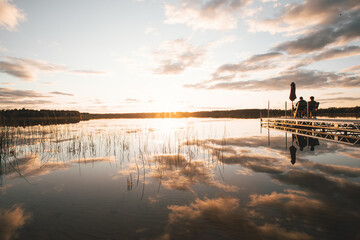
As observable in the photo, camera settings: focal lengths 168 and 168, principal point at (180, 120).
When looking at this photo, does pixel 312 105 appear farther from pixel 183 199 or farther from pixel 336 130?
pixel 183 199

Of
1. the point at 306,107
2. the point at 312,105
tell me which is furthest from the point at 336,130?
the point at 306,107

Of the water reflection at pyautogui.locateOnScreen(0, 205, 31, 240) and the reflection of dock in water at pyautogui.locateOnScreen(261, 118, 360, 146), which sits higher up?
the reflection of dock in water at pyautogui.locateOnScreen(261, 118, 360, 146)

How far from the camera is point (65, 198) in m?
4.40

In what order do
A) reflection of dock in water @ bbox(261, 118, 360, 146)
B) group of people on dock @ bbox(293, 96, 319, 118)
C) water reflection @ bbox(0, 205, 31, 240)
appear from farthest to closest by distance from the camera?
group of people on dock @ bbox(293, 96, 319, 118) < reflection of dock in water @ bbox(261, 118, 360, 146) < water reflection @ bbox(0, 205, 31, 240)

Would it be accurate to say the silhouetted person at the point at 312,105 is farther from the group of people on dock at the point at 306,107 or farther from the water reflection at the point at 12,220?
the water reflection at the point at 12,220

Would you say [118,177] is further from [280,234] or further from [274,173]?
[274,173]

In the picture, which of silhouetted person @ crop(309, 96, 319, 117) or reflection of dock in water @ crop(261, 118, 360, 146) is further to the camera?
silhouetted person @ crop(309, 96, 319, 117)

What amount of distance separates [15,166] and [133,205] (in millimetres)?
6667

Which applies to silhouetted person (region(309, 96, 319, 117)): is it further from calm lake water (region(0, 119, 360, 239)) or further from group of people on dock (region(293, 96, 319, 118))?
calm lake water (region(0, 119, 360, 239))

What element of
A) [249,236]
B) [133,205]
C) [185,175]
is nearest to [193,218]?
[249,236]

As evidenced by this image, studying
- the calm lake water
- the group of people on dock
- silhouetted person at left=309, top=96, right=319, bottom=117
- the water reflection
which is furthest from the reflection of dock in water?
the water reflection

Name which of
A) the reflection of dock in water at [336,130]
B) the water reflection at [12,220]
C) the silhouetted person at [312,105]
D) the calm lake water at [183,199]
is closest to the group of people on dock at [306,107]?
the silhouetted person at [312,105]

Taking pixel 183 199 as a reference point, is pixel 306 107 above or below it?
above

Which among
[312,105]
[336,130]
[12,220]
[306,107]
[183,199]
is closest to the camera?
[12,220]
